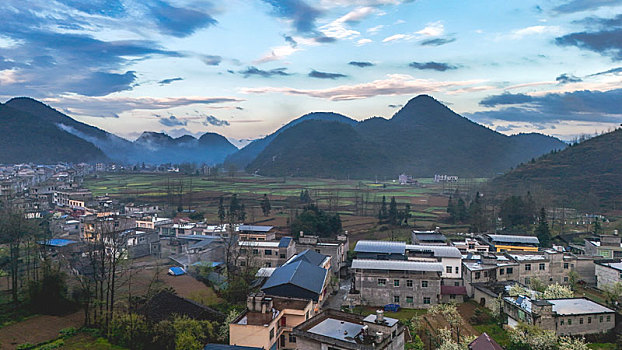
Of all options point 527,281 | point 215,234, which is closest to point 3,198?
point 215,234

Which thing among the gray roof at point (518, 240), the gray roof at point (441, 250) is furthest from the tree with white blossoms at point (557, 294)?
the gray roof at point (518, 240)

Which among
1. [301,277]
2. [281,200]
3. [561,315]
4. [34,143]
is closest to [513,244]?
[561,315]

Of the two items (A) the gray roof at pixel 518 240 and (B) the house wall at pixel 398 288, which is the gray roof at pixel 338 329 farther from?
(A) the gray roof at pixel 518 240

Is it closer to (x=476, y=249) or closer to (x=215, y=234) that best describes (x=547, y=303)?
(x=476, y=249)

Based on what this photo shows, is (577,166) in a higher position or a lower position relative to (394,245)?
higher

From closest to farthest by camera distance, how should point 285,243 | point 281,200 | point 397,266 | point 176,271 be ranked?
point 397,266 < point 176,271 < point 285,243 < point 281,200

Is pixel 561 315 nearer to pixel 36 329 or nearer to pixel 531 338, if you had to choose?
pixel 531 338

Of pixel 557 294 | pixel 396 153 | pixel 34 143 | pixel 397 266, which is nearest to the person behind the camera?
pixel 557 294
